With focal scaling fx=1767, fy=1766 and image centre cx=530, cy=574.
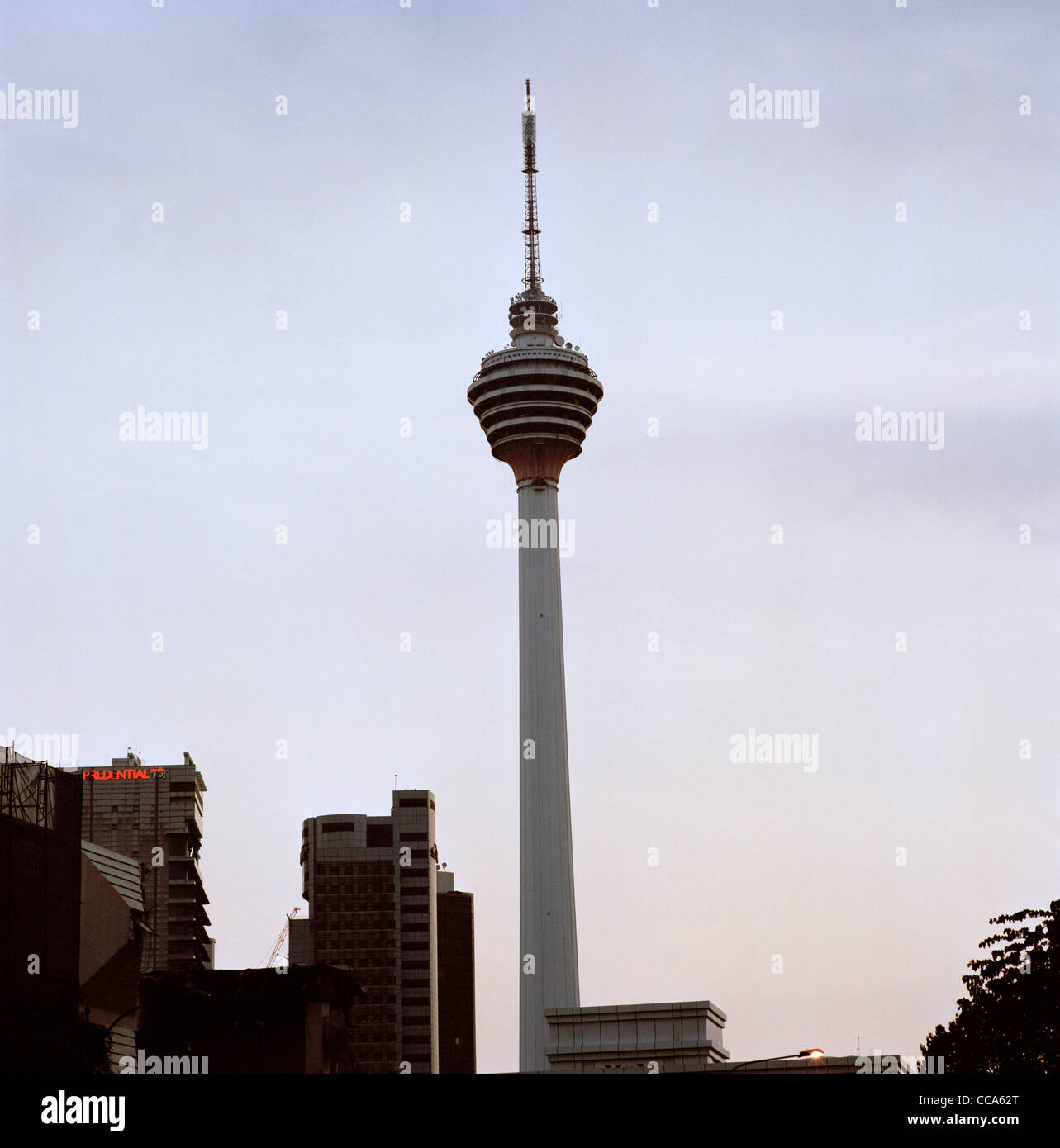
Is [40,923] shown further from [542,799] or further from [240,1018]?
[542,799]

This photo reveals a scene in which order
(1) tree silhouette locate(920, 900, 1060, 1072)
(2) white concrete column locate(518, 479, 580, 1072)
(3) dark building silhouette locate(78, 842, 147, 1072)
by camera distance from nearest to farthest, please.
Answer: (1) tree silhouette locate(920, 900, 1060, 1072)
(3) dark building silhouette locate(78, 842, 147, 1072)
(2) white concrete column locate(518, 479, 580, 1072)

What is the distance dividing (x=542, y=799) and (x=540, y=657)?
15.5 metres

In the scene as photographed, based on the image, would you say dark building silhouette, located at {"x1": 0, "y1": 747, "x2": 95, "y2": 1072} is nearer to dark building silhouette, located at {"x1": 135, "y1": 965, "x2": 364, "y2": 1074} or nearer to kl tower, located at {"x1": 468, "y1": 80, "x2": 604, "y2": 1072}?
dark building silhouette, located at {"x1": 135, "y1": 965, "x2": 364, "y2": 1074}

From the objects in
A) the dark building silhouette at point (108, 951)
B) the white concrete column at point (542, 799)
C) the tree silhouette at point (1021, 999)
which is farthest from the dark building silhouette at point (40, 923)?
the white concrete column at point (542, 799)

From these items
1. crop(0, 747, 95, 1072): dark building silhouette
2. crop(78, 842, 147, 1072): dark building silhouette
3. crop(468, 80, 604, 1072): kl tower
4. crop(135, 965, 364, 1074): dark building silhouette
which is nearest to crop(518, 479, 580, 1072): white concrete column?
crop(468, 80, 604, 1072): kl tower

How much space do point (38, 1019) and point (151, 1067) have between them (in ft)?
169

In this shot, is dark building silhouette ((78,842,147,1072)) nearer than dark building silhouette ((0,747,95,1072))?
No

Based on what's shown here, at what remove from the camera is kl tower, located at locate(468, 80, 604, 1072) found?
588ft

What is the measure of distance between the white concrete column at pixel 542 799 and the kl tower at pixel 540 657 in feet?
0.30

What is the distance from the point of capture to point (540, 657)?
19212cm

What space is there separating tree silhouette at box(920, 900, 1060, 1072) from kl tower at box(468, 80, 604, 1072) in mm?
94785

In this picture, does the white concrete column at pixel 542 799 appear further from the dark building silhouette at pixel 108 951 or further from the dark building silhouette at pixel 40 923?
the dark building silhouette at pixel 40 923

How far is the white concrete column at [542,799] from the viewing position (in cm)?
17888
